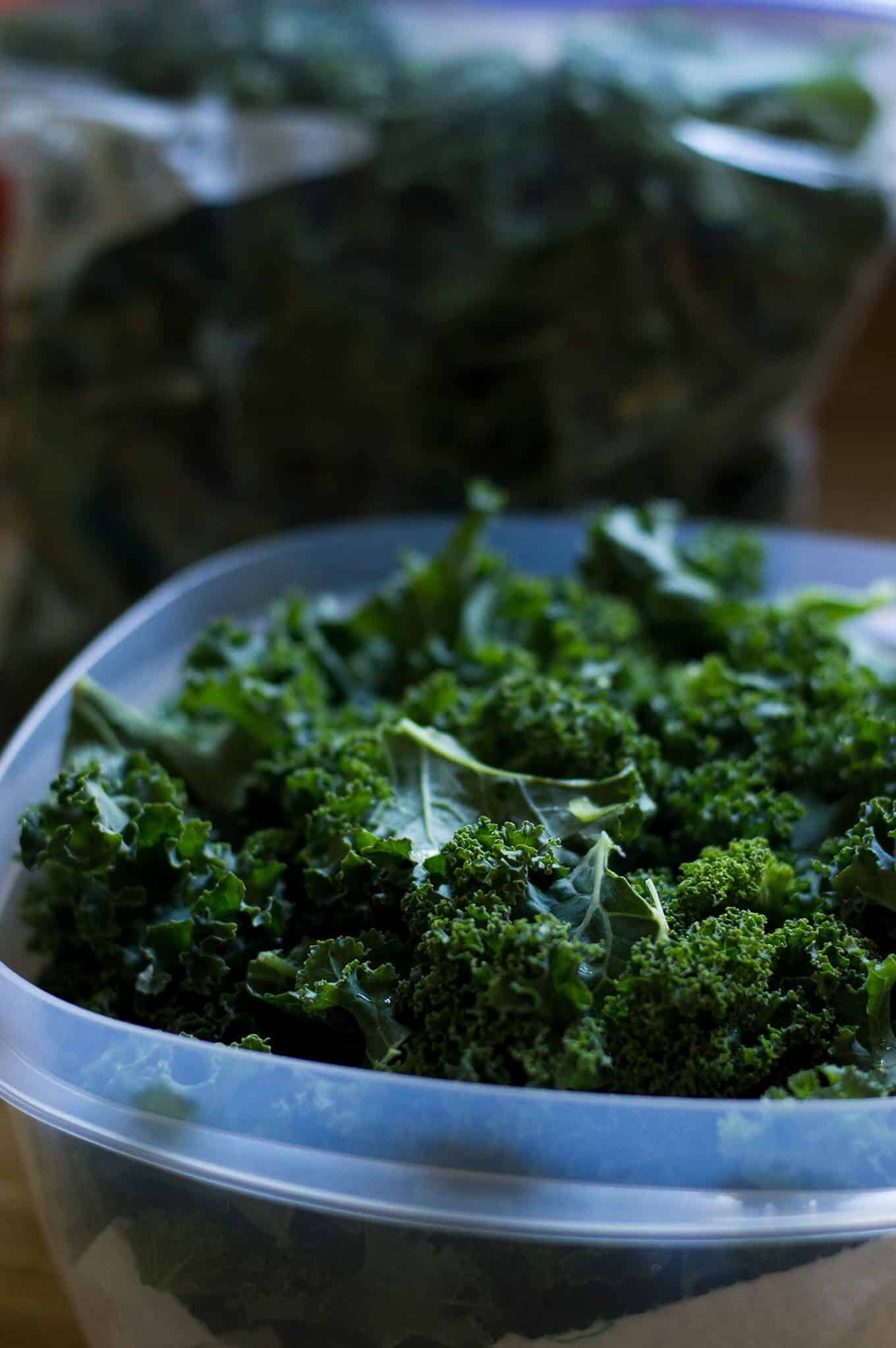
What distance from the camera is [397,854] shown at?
0.75m

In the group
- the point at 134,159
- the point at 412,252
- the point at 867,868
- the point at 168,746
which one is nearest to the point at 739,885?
the point at 867,868

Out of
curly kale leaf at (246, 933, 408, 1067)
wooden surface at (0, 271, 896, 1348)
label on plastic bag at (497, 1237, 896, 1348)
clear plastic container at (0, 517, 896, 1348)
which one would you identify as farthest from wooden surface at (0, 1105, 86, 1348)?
wooden surface at (0, 271, 896, 1348)

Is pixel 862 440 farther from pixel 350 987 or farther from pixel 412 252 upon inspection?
pixel 350 987

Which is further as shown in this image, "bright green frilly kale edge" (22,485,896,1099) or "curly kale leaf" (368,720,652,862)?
"curly kale leaf" (368,720,652,862)

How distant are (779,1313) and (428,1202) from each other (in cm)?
19

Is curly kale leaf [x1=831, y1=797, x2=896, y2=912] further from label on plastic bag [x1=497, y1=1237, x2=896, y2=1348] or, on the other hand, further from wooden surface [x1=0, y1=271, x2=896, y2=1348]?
wooden surface [x1=0, y1=271, x2=896, y2=1348]

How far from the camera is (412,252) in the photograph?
1.41m

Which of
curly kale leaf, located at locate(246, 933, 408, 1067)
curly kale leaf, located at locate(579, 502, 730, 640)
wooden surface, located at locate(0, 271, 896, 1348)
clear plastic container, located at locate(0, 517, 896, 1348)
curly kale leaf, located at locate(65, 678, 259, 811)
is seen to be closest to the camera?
clear plastic container, located at locate(0, 517, 896, 1348)

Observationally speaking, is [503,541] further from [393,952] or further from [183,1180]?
[183,1180]

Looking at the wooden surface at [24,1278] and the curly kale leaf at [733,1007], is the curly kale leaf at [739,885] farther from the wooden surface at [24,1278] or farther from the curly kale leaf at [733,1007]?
the wooden surface at [24,1278]

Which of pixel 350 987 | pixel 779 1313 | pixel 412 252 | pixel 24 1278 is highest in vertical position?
pixel 412 252

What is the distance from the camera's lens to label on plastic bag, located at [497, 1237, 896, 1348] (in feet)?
2.02

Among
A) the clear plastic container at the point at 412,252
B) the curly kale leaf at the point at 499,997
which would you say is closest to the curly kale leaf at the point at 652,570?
the clear plastic container at the point at 412,252

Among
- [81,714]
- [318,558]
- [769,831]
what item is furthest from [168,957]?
[318,558]
